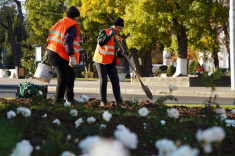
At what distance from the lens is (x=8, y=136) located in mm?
3672

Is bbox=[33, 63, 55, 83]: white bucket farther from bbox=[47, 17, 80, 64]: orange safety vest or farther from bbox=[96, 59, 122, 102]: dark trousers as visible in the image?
bbox=[96, 59, 122, 102]: dark trousers

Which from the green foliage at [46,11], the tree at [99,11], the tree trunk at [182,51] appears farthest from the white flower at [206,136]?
the green foliage at [46,11]

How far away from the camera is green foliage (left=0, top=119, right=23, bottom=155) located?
3.19 metres

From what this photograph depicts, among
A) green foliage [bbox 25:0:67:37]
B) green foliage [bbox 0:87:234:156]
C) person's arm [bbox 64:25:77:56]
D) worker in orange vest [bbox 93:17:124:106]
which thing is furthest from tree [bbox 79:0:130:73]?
green foliage [bbox 0:87:234:156]

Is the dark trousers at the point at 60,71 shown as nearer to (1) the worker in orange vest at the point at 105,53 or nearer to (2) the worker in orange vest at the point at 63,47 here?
(2) the worker in orange vest at the point at 63,47

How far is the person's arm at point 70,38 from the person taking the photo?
689 centimetres

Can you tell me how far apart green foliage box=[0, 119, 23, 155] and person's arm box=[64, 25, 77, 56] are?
8.54 ft

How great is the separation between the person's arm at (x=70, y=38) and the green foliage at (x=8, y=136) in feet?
8.54

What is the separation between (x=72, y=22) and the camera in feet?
23.4

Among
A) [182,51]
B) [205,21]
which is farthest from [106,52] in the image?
[182,51]

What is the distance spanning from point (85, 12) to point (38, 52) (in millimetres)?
6506

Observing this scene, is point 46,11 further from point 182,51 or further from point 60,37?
point 60,37

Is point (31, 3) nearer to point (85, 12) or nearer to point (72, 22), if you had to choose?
point (85, 12)

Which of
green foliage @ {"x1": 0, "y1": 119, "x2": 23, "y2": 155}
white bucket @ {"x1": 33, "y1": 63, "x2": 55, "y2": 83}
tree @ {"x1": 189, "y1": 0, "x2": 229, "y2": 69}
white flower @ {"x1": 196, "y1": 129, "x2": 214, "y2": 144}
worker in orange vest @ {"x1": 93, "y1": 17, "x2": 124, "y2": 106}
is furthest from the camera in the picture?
tree @ {"x1": 189, "y1": 0, "x2": 229, "y2": 69}
